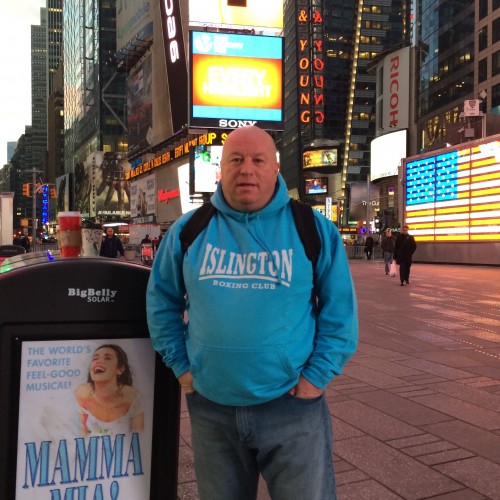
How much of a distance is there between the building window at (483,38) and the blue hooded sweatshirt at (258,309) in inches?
2759

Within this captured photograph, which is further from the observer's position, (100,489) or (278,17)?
(278,17)

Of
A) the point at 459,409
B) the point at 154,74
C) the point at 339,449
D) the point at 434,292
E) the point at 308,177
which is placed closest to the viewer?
the point at 339,449

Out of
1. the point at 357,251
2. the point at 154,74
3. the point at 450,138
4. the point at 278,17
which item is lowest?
the point at 357,251

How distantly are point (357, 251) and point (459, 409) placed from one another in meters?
41.1

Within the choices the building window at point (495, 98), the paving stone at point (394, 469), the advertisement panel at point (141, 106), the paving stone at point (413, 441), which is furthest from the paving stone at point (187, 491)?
the building window at point (495, 98)

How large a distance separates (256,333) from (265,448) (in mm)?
424

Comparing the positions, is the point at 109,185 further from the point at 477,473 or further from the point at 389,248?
the point at 477,473

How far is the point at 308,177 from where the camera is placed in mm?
88312

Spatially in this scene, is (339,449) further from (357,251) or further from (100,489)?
(357,251)

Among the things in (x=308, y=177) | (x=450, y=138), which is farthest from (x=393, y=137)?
(x=450, y=138)

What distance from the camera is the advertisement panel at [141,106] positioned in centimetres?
5822

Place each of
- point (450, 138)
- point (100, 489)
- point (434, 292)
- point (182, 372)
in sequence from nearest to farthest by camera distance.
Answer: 1. point (182, 372)
2. point (100, 489)
3. point (434, 292)
4. point (450, 138)

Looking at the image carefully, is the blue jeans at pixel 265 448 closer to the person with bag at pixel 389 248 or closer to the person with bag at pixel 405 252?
the person with bag at pixel 405 252

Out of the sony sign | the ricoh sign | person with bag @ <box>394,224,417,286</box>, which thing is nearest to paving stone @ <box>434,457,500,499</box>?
person with bag @ <box>394,224,417,286</box>
